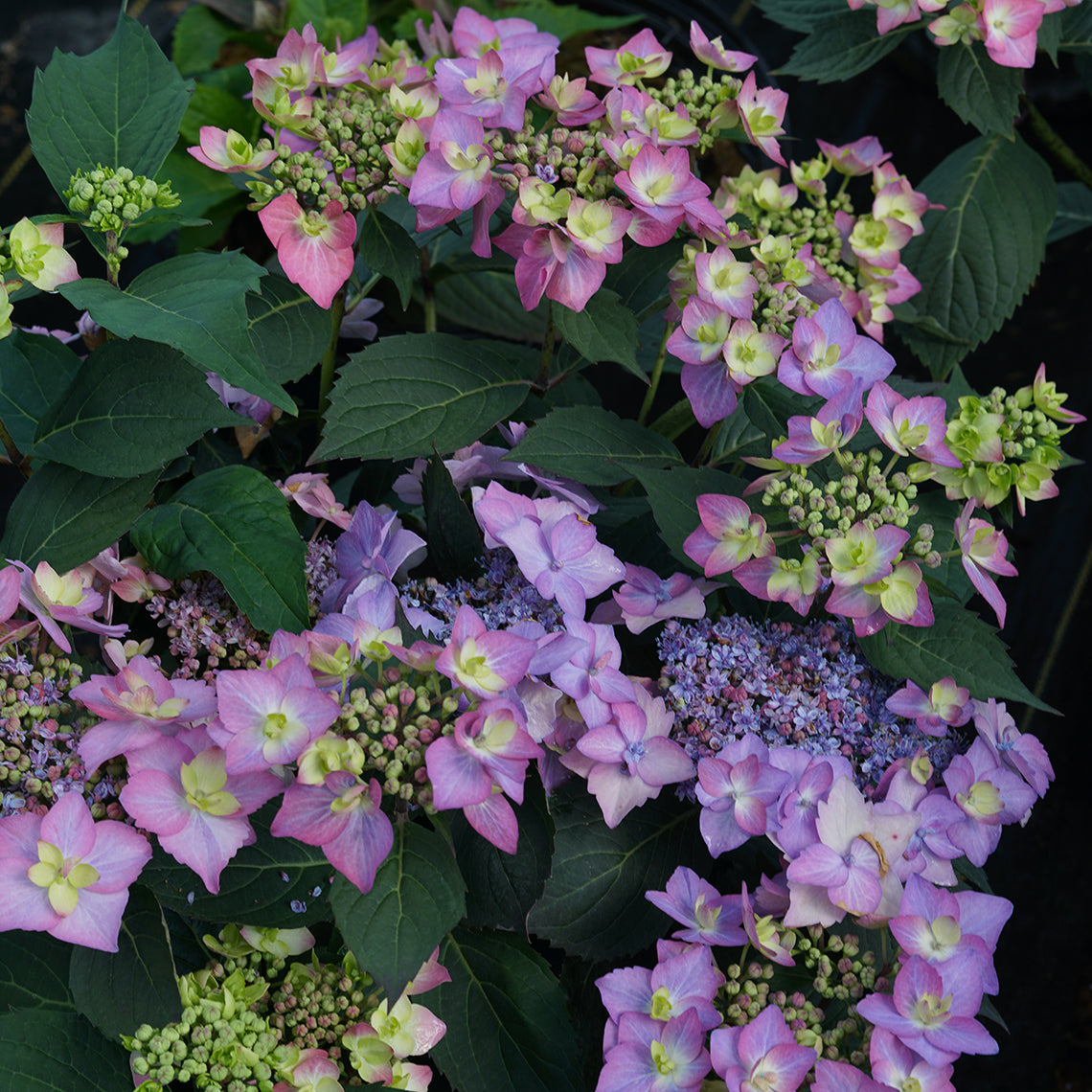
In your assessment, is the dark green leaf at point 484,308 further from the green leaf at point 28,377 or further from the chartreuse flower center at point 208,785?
the chartreuse flower center at point 208,785

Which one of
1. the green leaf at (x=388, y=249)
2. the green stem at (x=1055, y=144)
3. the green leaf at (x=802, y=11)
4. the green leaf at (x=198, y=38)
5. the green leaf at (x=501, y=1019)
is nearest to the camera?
the green leaf at (x=501, y=1019)

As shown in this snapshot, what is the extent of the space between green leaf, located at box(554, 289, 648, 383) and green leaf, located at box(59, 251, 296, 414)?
7.3 inches

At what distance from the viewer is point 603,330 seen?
0.69 meters

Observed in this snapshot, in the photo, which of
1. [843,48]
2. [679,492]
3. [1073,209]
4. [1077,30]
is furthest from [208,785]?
[1073,209]

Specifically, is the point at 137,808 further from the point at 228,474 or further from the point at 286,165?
the point at 286,165

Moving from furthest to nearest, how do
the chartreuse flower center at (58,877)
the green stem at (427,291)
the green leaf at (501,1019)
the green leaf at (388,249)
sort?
the green stem at (427,291), the green leaf at (388,249), the green leaf at (501,1019), the chartreuse flower center at (58,877)

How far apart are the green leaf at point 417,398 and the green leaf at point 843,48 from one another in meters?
0.40

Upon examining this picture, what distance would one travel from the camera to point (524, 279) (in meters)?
0.64

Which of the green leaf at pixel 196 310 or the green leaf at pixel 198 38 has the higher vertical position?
the green leaf at pixel 196 310

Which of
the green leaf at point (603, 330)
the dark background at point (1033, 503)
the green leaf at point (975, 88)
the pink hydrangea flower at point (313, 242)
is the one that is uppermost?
the green leaf at point (975, 88)

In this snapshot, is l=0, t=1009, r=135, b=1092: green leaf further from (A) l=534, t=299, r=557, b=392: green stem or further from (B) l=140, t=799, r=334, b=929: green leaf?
(A) l=534, t=299, r=557, b=392: green stem

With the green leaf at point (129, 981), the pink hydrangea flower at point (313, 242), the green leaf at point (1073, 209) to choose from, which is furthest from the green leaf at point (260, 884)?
the green leaf at point (1073, 209)

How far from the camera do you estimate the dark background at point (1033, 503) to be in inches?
43.2

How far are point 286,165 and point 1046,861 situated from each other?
3.32 feet
